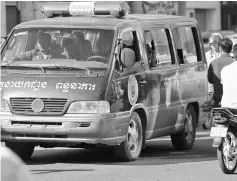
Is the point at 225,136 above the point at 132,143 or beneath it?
above

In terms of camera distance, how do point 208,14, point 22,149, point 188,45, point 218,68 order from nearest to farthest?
point 22,149, point 218,68, point 188,45, point 208,14

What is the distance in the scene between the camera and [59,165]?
358 inches

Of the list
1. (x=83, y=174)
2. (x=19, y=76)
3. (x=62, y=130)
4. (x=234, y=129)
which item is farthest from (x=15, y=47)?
(x=234, y=129)

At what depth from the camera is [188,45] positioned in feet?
40.6

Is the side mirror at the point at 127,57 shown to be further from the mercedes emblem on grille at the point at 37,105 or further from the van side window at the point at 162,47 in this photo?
the mercedes emblem on grille at the point at 37,105

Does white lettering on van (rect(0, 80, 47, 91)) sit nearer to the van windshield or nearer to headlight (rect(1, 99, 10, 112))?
headlight (rect(1, 99, 10, 112))

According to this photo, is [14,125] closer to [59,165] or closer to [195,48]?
[59,165]

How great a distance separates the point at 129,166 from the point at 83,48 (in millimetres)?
1656

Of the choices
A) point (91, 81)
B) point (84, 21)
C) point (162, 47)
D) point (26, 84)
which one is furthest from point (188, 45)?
point (26, 84)

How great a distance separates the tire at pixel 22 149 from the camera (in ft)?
32.0

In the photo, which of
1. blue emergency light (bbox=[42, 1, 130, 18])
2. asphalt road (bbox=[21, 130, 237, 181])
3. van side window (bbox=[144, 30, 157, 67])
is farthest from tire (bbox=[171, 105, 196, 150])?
blue emergency light (bbox=[42, 1, 130, 18])

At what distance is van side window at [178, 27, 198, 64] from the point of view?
12.0 m

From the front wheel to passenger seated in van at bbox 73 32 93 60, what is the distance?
2.23 meters

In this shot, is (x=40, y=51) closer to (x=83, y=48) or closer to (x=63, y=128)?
(x=83, y=48)
